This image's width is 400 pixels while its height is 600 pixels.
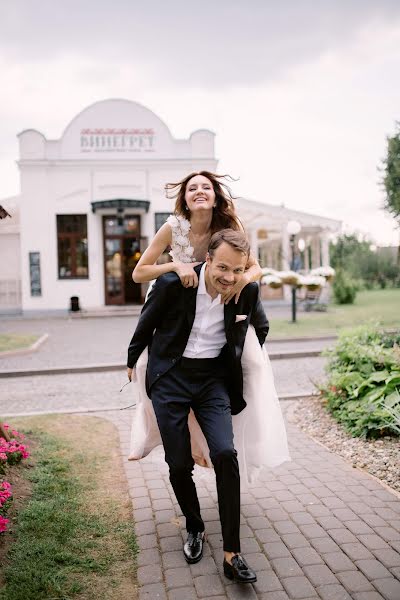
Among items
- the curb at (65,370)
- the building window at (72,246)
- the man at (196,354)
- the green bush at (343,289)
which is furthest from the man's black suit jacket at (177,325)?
the green bush at (343,289)

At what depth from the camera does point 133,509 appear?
396 centimetres

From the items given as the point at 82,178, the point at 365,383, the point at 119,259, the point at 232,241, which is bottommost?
the point at 365,383

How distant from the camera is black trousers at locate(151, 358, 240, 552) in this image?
10.6 feet

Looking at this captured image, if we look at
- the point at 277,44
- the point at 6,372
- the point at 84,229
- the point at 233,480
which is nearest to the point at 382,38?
the point at 277,44

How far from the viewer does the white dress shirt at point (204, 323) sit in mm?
3342

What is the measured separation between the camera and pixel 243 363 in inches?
137

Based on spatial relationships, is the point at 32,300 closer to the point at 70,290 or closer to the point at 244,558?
the point at 70,290

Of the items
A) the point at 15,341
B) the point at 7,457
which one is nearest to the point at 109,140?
the point at 15,341

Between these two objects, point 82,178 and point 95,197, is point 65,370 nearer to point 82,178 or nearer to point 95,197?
point 95,197

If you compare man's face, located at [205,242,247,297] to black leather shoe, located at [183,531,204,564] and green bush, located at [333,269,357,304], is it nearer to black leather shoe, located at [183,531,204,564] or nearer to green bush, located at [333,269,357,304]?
black leather shoe, located at [183,531,204,564]

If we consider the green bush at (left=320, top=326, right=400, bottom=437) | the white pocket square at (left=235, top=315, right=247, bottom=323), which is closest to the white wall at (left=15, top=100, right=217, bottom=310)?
the green bush at (left=320, top=326, right=400, bottom=437)

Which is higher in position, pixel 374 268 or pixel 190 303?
pixel 374 268

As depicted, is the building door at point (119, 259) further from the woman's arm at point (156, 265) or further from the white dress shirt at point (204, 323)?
the white dress shirt at point (204, 323)

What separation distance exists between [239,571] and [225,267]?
5.42ft
